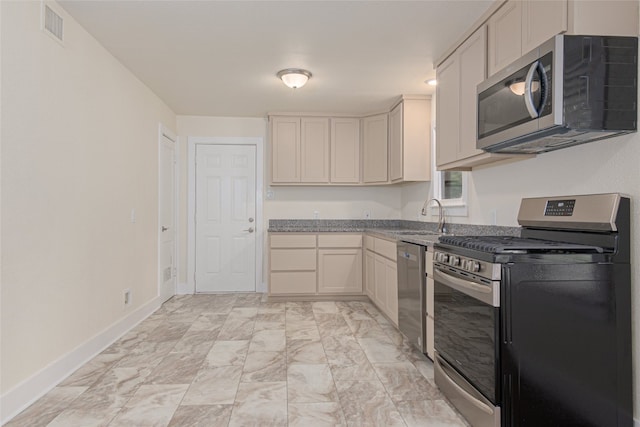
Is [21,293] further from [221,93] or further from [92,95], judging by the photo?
[221,93]

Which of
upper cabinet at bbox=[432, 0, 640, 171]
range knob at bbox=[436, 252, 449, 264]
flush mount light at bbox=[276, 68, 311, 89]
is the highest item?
flush mount light at bbox=[276, 68, 311, 89]

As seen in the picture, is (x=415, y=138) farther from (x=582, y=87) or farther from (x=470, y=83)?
(x=582, y=87)

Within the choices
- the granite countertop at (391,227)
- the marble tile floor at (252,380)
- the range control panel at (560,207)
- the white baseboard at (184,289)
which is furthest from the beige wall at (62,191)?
the range control panel at (560,207)

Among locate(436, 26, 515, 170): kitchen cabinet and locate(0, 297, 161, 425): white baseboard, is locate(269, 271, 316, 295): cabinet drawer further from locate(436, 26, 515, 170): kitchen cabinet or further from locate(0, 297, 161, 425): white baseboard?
locate(436, 26, 515, 170): kitchen cabinet

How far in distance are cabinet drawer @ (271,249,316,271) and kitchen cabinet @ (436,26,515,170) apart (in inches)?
84.0

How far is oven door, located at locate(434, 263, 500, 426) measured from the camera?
5.78 ft

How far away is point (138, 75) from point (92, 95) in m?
0.94

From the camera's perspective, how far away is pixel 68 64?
2664mm

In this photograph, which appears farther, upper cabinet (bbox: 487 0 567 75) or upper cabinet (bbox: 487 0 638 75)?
upper cabinet (bbox: 487 0 567 75)

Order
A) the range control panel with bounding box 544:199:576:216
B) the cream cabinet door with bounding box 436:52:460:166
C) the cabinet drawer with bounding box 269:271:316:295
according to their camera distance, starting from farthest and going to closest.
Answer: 1. the cabinet drawer with bounding box 269:271:316:295
2. the cream cabinet door with bounding box 436:52:460:166
3. the range control panel with bounding box 544:199:576:216

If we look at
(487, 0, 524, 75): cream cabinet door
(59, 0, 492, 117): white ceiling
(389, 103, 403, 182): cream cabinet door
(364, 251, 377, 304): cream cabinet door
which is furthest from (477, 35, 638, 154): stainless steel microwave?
(364, 251, 377, 304): cream cabinet door

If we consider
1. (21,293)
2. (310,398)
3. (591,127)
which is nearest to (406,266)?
(310,398)

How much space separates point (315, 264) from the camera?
16.0ft

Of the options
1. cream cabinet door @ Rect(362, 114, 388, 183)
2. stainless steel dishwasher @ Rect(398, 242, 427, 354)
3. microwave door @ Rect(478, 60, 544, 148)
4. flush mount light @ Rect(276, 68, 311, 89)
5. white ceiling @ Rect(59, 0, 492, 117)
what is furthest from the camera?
cream cabinet door @ Rect(362, 114, 388, 183)
